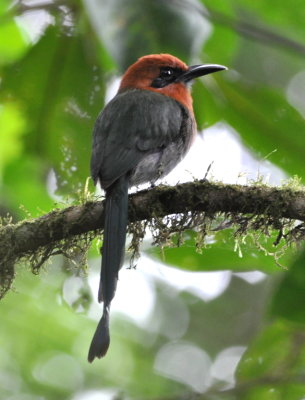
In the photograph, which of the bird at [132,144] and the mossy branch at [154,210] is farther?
the bird at [132,144]

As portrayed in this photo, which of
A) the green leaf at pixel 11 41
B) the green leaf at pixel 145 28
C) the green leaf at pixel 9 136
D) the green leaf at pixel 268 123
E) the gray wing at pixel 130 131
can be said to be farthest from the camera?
the green leaf at pixel 11 41

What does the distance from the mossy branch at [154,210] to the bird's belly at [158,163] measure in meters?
0.46

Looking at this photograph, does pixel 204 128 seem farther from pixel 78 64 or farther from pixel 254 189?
pixel 254 189

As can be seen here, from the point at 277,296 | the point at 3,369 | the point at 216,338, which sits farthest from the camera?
the point at 216,338

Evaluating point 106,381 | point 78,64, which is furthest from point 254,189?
point 106,381

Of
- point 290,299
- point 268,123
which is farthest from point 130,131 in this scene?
point 290,299

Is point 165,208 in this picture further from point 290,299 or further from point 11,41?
point 11,41

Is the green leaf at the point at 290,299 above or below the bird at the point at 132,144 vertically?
below

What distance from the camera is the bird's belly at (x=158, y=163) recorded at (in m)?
3.69

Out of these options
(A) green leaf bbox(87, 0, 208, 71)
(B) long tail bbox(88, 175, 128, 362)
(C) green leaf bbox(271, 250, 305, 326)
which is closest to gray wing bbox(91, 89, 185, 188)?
(B) long tail bbox(88, 175, 128, 362)

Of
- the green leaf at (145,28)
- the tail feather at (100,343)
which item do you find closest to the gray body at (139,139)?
the green leaf at (145,28)

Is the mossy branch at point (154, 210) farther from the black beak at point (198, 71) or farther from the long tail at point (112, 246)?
the black beak at point (198, 71)

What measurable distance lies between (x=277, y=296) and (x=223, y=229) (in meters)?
1.08

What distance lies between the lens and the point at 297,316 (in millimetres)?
1993
